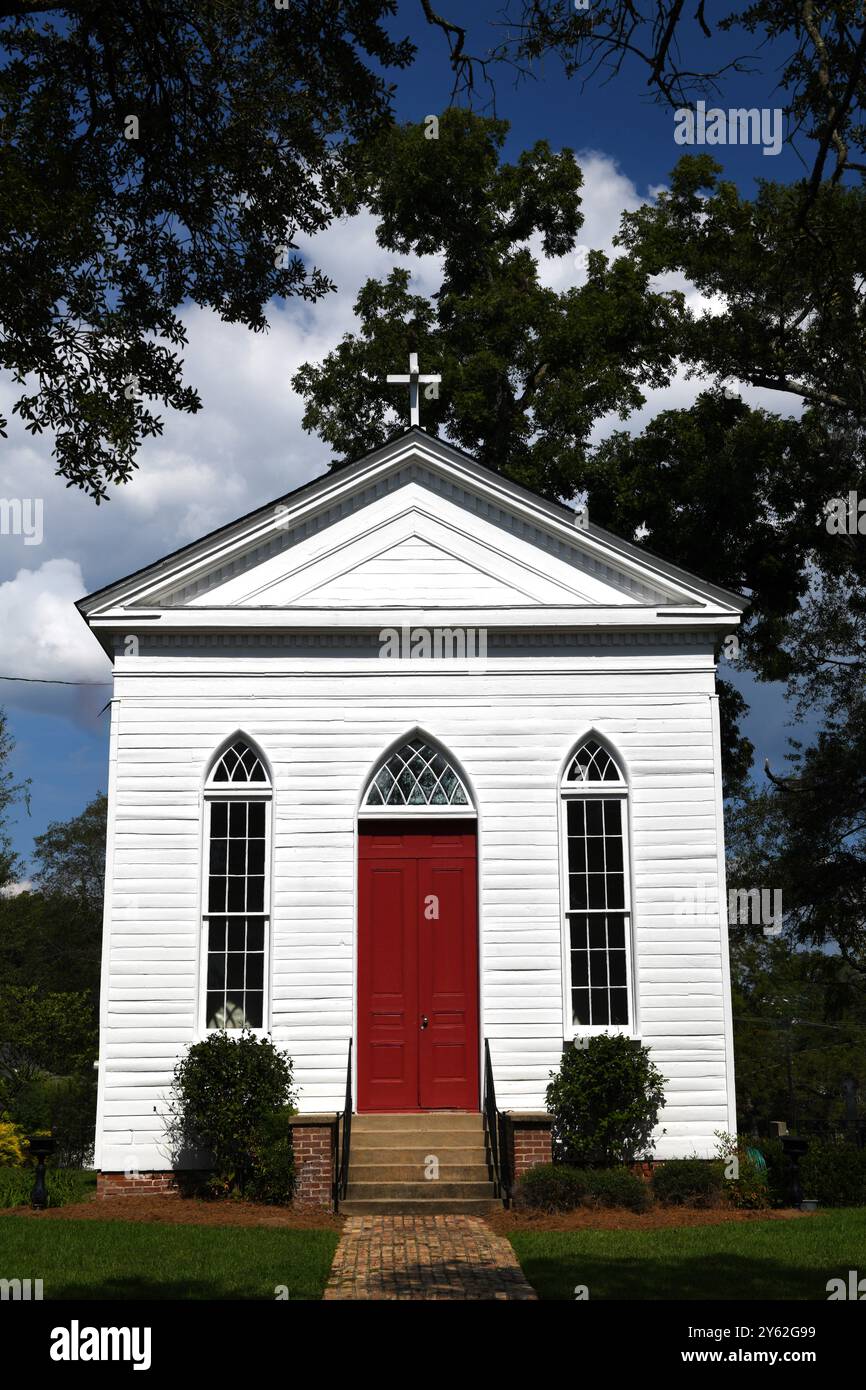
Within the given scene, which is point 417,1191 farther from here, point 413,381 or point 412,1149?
point 413,381

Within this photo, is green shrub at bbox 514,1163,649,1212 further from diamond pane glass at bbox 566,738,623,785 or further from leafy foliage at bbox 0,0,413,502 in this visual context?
leafy foliage at bbox 0,0,413,502

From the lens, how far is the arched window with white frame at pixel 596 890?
14688mm

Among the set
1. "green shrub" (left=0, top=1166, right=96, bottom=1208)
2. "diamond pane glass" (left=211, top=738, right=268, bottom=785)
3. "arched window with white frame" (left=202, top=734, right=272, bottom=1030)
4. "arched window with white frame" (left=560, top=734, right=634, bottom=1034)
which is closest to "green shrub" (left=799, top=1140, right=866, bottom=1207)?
"arched window with white frame" (left=560, top=734, right=634, bottom=1034)

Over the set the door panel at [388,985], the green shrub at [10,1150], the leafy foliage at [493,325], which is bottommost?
the green shrub at [10,1150]

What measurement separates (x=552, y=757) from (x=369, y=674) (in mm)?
2330

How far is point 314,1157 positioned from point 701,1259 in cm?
421

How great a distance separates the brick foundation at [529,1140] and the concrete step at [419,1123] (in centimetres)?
87

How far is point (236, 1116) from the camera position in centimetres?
1355

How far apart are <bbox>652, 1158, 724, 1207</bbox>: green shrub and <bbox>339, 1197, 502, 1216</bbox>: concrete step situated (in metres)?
1.75

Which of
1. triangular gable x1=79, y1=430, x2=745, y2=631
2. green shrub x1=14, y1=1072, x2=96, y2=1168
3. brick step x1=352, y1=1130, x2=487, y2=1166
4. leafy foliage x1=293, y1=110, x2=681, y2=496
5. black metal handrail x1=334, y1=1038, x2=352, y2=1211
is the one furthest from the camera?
leafy foliage x1=293, y1=110, x2=681, y2=496

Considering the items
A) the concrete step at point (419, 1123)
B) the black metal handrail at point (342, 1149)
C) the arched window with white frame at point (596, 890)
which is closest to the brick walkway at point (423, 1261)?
the black metal handrail at point (342, 1149)

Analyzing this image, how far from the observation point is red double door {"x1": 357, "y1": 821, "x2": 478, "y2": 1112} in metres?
14.5

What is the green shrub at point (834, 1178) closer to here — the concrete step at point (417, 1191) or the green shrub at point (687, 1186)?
the green shrub at point (687, 1186)
